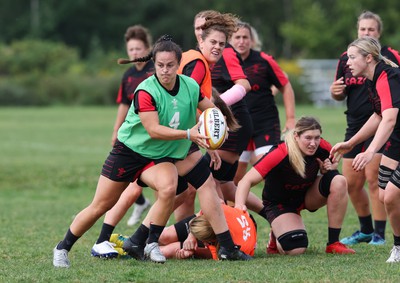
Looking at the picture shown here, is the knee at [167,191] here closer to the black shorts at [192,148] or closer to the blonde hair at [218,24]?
the black shorts at [192,148]

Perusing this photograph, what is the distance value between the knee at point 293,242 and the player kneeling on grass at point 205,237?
0.33m

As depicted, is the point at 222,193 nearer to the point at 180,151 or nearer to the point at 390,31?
the point at 180,151

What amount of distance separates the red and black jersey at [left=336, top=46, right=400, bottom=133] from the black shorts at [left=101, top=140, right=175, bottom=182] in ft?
8.58

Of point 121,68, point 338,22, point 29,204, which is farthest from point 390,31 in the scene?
point 29,204

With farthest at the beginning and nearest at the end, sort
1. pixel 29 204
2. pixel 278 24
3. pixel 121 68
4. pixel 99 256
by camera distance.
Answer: pixel 278 24, pixel 121 68, pixel 29 204, pixel 99 256

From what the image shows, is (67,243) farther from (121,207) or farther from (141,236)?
(121,207)

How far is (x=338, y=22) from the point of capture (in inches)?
2335

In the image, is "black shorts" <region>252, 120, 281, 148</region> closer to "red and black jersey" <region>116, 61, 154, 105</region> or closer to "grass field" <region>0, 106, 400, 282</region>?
"grass field" <region>0, 106, 400, 282</region>

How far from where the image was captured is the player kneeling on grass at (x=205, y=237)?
732cm

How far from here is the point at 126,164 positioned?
6859 mm

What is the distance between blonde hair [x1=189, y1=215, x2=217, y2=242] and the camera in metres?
7.28

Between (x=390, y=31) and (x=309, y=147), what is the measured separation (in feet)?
172

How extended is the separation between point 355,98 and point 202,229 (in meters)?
2.45

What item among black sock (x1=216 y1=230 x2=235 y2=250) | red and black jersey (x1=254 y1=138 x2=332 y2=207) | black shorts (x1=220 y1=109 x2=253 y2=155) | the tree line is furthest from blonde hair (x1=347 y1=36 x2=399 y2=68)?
the tree line
